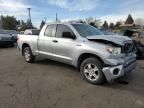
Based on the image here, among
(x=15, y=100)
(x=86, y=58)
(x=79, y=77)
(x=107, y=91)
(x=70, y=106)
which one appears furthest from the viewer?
(x=79, y=77)

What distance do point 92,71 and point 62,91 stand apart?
1116 mm

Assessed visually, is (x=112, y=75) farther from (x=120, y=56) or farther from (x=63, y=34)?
(x=63, y=34)

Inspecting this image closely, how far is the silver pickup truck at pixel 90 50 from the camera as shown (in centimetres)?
488

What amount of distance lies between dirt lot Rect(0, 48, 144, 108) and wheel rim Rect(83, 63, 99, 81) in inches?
9.3

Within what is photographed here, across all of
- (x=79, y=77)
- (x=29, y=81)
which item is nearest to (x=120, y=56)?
(x=79, y=77)

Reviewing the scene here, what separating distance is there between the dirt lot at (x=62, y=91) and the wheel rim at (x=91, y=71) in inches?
9.3

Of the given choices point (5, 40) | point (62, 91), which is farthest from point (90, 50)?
point (5, 40)

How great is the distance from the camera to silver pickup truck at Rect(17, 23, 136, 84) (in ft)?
16.0

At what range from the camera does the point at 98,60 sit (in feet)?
16.9

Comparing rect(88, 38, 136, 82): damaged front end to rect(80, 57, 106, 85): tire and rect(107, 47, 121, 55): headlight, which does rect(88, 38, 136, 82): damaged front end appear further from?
rect(80, 57, 106, 85): tire

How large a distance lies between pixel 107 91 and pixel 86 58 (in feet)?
4.03

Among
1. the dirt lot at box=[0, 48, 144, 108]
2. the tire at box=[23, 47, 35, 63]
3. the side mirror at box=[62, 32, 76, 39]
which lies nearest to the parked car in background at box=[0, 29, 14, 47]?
the tire at box=[23, 47, 35, 63]

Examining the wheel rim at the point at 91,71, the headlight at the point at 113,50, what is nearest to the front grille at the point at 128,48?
the headlight at the point at 113,50

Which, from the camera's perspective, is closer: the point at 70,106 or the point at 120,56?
the point at 70,106
